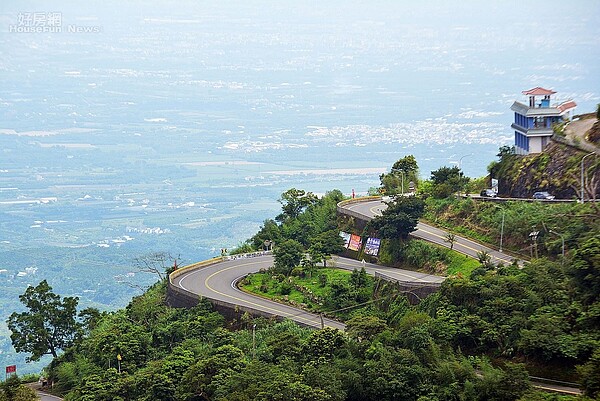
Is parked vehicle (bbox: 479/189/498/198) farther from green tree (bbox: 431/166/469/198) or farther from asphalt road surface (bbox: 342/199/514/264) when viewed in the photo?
asphalt road surface (bbox: 342/199/514/264)

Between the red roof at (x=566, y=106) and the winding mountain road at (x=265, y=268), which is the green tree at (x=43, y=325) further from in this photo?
the red roof at (x=566, y=106)

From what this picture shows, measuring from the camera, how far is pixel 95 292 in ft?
294

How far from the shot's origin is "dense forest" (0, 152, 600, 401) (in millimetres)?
32969

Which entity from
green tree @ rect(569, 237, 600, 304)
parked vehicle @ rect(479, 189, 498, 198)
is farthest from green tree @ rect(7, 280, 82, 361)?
green tree @ rect(569, 237, 600, 304)

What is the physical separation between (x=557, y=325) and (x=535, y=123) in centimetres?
1936

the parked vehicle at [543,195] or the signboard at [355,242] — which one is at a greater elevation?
the parked vehicle at [543,195]

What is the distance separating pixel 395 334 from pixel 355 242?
1624 cm

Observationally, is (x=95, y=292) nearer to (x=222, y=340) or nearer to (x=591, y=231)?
(x=222, y=340)

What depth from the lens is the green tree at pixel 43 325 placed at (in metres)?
48.8

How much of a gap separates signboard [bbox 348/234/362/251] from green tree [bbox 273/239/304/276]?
3467mm

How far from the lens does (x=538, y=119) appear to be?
169ft

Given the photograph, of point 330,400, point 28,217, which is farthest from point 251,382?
point 28,217

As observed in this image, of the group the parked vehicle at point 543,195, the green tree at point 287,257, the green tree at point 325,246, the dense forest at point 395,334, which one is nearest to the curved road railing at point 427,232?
the dense forest at point 395,334

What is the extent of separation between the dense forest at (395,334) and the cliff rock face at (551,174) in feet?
6.00
